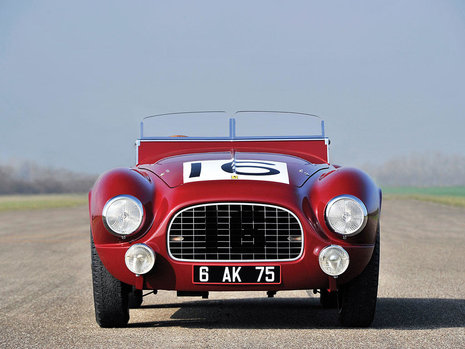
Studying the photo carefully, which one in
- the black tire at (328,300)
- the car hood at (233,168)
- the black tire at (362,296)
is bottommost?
the black tire at (328,300)

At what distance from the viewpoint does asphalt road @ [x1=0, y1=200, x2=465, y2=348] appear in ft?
17.9

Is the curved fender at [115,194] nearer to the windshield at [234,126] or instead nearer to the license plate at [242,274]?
the license plate at [242,274]

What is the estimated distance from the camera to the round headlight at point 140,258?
18.7 ft

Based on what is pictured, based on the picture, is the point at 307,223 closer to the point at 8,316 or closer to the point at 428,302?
the point at 428,302

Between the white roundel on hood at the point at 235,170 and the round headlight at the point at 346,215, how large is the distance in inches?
17.0

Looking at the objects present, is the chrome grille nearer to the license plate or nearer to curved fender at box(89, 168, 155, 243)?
the license plate

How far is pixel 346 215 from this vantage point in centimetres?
580

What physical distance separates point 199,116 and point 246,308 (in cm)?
214

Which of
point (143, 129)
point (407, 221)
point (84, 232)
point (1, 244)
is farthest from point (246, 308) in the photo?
point (407, 221)

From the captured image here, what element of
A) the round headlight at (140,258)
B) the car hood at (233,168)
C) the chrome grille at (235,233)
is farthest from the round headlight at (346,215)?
the round headlight at (140,258)

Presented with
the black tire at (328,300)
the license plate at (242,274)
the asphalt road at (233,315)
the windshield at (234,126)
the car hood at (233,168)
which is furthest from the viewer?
the windshield at (234,126)

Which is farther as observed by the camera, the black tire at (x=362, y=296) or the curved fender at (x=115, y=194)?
the black tire at (x=362, y=296)

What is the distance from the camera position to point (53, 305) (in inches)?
294

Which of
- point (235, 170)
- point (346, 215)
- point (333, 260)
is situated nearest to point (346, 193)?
point (346, 215)
